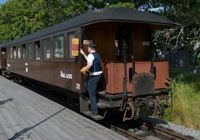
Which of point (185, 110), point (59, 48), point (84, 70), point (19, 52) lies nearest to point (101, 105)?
point (84, 70)

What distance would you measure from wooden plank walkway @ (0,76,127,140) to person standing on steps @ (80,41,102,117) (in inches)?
20.1

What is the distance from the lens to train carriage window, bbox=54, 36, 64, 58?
12.9 metres

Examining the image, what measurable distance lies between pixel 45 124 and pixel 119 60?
2764 millimetres

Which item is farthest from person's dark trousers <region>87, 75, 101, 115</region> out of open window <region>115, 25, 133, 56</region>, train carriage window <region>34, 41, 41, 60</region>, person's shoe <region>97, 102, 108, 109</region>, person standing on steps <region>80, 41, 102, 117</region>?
train carriage window <region>34, 41, 41, 60</region>

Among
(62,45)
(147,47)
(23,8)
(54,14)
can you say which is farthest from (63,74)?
(23,8)

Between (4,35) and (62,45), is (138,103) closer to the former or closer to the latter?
(62,45)

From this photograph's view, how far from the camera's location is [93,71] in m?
10.6

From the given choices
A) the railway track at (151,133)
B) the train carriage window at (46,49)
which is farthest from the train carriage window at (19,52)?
the railway track at (151,133)

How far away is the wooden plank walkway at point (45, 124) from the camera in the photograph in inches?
360

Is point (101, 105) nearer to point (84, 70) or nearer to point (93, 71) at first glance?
point (93, 71)

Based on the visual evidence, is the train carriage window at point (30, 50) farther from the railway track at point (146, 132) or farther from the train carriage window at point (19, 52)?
the railway track at point (146, 132)

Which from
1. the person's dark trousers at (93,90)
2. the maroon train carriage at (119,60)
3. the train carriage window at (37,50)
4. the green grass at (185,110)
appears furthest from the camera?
the train carriage window at (37,50)

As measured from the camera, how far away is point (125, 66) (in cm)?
1012

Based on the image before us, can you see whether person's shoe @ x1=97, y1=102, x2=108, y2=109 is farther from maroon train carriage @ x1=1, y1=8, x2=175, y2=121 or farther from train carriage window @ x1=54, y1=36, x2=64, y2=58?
train carriage window @ x1=54, y1=36, x2=64, y2=58
